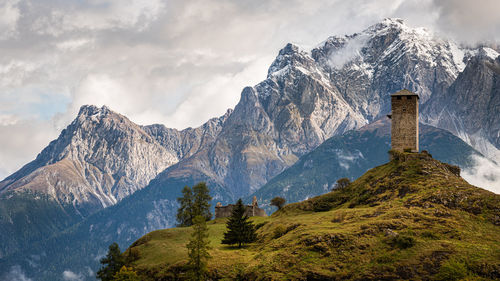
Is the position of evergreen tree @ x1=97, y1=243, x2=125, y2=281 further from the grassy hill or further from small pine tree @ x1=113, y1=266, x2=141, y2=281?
small pine tree @ x1=113, y1=266, x2=141, y2=281

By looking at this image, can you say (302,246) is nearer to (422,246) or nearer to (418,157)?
(422,246)

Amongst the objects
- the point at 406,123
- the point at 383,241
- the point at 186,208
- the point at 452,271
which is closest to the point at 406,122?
the point at 406,123

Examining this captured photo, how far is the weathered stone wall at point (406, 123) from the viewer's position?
114 m

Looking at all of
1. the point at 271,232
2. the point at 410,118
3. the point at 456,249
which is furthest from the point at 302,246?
the point at 410,118

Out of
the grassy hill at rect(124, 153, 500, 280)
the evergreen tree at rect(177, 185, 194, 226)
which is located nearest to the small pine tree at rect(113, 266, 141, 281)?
the grassy hill at rect(124, 153, 500, 280)

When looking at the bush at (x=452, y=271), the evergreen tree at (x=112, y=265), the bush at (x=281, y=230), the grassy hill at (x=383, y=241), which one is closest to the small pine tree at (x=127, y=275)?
the grassy hill at (x=383, y=241)

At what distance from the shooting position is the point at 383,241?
78625 millimetres

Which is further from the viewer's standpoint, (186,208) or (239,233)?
(186,208)

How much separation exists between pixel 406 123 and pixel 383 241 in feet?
142

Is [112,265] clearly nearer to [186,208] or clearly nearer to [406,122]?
[186,208]

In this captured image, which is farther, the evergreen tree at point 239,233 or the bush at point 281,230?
the evergreen tree at point 239,233

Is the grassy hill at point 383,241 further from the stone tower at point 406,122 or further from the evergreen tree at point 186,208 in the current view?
the evergreen tree at point 186,208

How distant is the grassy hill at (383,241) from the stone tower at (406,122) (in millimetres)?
6735

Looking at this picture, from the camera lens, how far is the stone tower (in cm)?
11375
